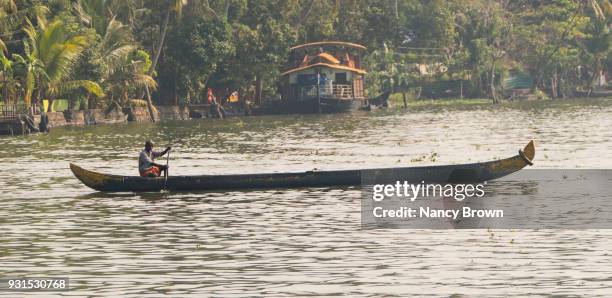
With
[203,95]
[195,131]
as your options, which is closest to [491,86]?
[203,95]

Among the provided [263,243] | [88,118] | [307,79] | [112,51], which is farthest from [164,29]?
[263,243]

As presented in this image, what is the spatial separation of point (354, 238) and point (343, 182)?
843cm

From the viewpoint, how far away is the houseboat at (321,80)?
97.3 metres

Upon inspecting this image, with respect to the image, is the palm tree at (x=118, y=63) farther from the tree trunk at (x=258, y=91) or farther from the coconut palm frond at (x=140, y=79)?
the tree trunk at (x=258, y=91)

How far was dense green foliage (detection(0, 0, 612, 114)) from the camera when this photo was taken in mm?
71562

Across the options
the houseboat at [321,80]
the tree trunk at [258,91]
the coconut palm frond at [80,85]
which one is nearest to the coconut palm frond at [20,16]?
the coconut palm frond at [80,85]

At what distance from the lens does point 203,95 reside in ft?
316

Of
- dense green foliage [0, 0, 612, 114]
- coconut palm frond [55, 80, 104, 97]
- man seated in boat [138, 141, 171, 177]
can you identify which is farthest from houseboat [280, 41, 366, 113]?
man seated in boat [138, 141, 171, 177]

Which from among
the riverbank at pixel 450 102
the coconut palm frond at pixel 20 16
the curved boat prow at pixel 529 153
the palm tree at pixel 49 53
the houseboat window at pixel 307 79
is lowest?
the riverbank at pixel 450 102

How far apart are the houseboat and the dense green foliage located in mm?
1709

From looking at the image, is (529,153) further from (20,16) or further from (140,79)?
(140,79)

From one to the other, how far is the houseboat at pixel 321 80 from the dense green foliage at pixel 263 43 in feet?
5.61

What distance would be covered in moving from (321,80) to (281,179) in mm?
67430

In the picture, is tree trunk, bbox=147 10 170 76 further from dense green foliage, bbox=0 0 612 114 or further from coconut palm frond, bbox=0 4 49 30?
coconut palm frond, bbox=0 4 49 30
